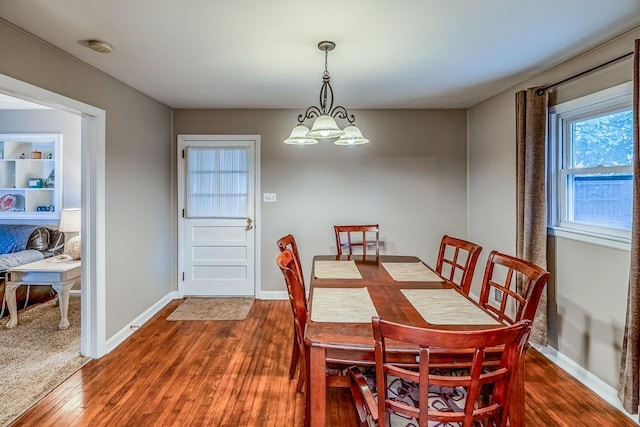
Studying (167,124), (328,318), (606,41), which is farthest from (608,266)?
(167,124)

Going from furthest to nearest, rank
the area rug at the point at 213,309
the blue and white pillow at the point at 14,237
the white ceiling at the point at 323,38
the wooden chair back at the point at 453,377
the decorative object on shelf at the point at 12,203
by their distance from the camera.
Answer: the decorative object on shelf at the point at 12,203 < the blue and white pillow at the point at 14,237 < the area rug at the point at 213,309 < the white ceiling at the point at 323,38 < the wooden chair back at the point at 453,377

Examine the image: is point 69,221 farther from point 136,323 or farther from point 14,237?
point 136,323

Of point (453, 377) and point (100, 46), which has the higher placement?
point (100, 46)

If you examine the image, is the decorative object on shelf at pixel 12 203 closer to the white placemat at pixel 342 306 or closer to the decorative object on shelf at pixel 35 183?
the decorative object on shelf at pixel 35 183

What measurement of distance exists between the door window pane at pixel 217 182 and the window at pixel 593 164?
3142 mm

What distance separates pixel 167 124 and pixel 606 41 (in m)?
4.09

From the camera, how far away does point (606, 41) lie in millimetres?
2354

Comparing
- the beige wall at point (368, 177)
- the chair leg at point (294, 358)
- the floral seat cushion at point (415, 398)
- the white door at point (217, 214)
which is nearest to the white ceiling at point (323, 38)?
the beige wall at point (368, 177)

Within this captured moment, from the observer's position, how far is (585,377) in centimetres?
253

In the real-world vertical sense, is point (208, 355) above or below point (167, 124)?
below

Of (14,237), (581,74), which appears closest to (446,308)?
(581,74)

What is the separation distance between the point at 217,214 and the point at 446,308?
3.23m

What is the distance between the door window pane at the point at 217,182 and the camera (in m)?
4.42

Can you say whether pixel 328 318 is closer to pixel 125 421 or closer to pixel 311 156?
pixel 125 421
